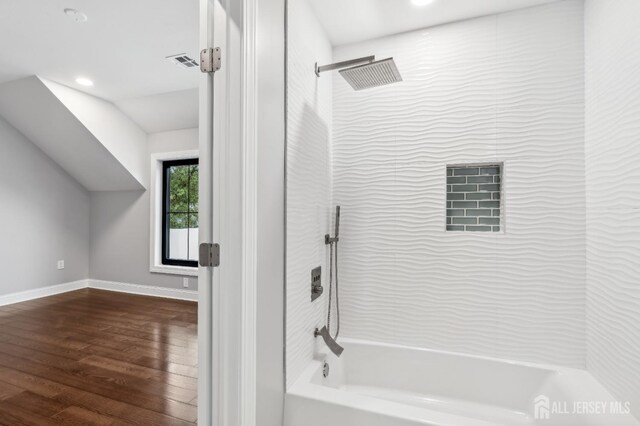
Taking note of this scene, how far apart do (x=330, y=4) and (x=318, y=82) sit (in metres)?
0.44

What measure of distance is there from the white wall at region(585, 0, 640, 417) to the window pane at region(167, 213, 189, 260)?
4.24m

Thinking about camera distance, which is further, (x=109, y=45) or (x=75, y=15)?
(x=109, y=45)

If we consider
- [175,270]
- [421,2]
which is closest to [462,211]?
[421,2]

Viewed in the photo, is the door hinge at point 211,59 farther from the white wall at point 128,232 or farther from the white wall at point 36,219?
the white wall at point 36,219

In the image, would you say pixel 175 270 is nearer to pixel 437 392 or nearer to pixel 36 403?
pixel 36 403

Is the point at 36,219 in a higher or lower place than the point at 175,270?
higher

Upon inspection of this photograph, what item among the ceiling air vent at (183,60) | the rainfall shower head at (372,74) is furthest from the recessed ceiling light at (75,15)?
the rainfall shower head at (372,74)

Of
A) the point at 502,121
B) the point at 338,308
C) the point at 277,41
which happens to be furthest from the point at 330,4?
the point at 338,308

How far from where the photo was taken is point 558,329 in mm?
1906

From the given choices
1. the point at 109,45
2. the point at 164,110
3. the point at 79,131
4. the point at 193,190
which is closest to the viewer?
the point at 109,45

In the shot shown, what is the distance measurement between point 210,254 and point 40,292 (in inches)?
180

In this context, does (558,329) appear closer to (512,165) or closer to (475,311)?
(475,311)

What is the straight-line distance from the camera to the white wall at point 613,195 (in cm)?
142

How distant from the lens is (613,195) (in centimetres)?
160
